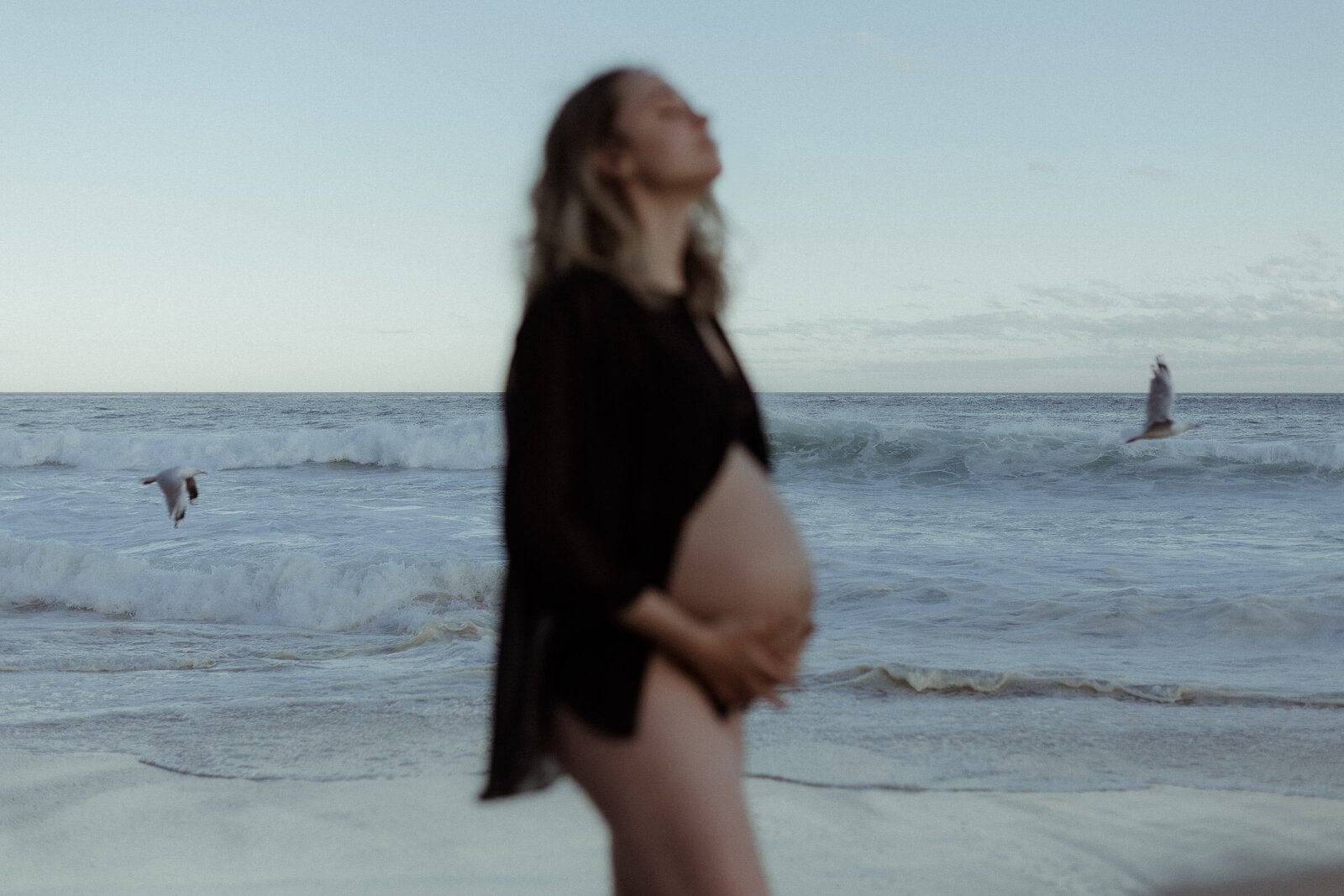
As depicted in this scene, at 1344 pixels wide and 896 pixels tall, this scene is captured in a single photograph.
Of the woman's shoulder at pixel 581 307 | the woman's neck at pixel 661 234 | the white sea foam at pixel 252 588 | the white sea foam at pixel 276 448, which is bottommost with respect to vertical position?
the white sea foam at pixel 276 448

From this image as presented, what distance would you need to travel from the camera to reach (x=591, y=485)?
1.37 meters

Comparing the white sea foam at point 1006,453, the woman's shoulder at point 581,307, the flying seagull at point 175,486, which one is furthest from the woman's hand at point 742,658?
the white sea foam at point 1006,453

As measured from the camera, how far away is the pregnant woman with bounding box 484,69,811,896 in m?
1.36

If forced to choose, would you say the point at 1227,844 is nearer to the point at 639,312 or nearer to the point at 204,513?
the point at 639,312

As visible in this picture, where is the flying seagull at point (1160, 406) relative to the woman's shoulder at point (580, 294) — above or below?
below

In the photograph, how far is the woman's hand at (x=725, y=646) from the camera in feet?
4.40

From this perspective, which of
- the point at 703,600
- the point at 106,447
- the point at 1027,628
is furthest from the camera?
the point at 106,447

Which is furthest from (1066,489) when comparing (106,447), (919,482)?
(106,447)

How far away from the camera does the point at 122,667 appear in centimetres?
702

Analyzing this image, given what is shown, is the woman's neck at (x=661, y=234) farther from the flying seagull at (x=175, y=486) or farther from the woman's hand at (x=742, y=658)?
the flying seagull at (x=175, y=486)

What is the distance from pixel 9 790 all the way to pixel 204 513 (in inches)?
476

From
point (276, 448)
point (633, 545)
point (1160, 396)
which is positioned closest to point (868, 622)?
point (1160, 396)

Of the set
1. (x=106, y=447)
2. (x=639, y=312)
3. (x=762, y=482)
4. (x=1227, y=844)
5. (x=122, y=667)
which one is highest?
(x=639, y=312)

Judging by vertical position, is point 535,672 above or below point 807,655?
above
